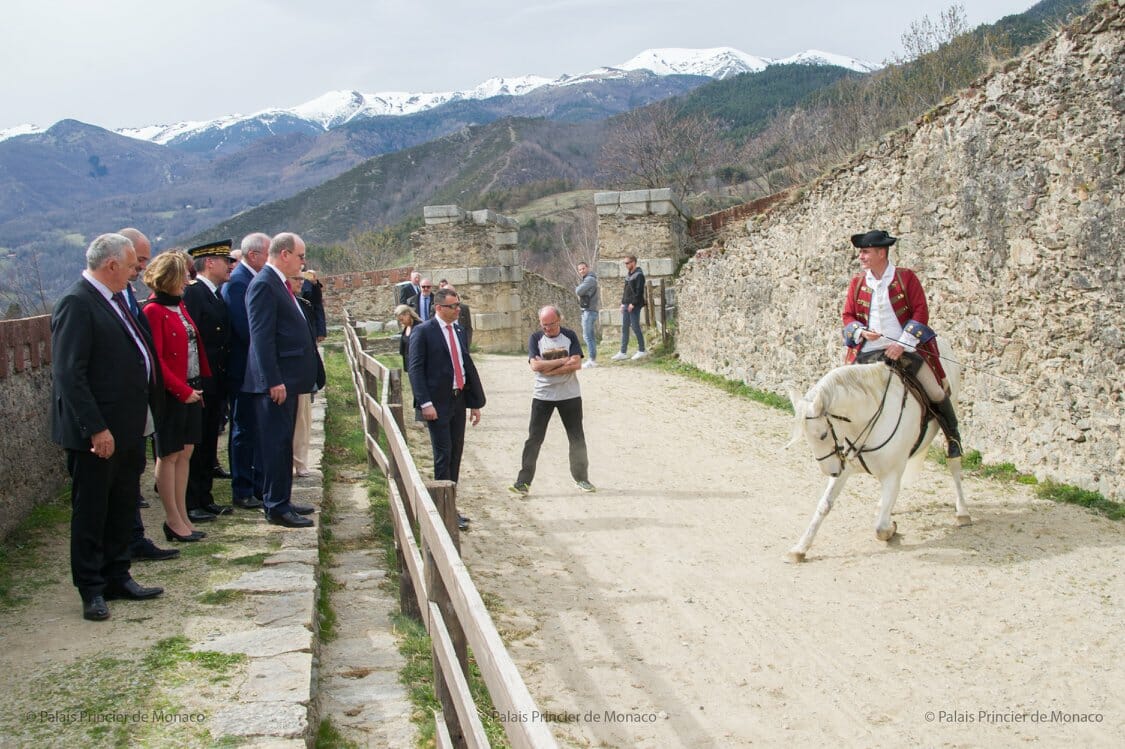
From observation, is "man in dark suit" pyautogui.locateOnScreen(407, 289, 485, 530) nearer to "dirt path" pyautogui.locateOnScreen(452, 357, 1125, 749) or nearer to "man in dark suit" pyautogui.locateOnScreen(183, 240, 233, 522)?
"dirt path" pyautogui.locateOnScreen(452, 357, 1125, 749)

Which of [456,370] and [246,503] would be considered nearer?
[246,503]

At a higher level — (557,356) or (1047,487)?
(557,356)

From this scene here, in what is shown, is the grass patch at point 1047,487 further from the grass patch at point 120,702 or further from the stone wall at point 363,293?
the stone wall at point 363,293

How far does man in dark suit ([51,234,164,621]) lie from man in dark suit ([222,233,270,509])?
177 centimetres

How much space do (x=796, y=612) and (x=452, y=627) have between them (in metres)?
2.63

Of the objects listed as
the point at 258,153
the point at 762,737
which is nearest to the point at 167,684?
the point at 762,737

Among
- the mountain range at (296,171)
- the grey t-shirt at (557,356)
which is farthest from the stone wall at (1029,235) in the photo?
the mountain range at (296,171)

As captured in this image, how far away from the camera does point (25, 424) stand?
5.84 metres

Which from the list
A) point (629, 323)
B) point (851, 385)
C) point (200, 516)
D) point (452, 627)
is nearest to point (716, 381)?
point (629, 323)

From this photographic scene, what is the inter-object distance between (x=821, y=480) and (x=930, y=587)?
9.55ft

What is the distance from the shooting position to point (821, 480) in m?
8.25

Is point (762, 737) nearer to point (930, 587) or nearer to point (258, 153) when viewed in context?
point (930, 587)

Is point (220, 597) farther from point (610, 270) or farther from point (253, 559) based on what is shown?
point (610, 270)

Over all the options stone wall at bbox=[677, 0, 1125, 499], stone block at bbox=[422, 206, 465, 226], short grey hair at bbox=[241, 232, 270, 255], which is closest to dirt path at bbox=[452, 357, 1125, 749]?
stone wall at bbox=[677, 0, 1125, 499]
